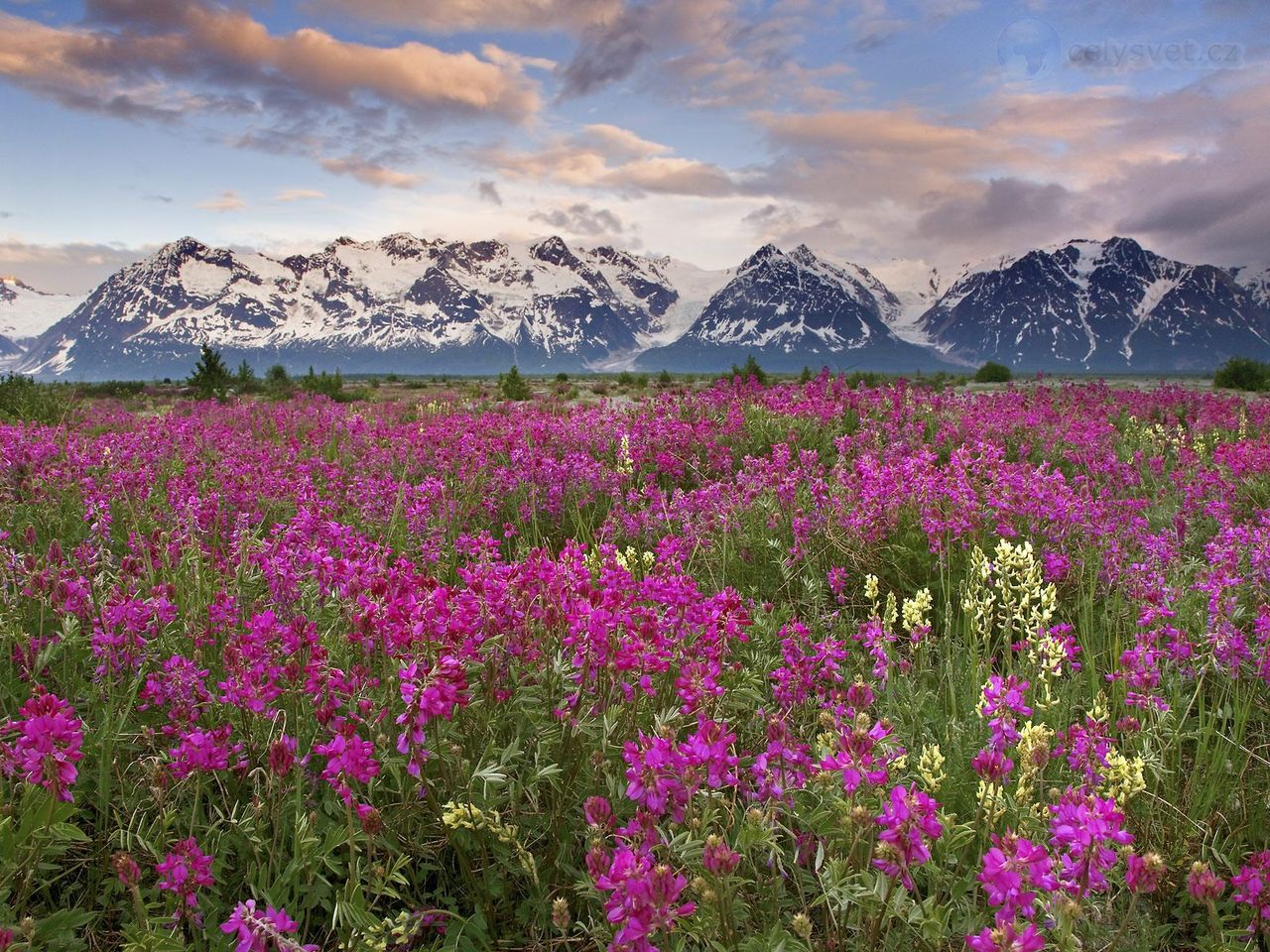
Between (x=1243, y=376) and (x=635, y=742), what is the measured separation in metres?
28.6

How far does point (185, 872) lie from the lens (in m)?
1.84

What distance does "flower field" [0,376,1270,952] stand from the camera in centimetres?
172

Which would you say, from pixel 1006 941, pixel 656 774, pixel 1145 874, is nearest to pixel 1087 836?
pixel 1145 874

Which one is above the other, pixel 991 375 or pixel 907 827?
pixel 991 375

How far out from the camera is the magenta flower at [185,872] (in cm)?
184

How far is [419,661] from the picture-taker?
2.08 meters

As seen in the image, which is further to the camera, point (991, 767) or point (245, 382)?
point (245, 382)

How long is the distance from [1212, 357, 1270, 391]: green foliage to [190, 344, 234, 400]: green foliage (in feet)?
106

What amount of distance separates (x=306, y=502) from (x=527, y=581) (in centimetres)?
303

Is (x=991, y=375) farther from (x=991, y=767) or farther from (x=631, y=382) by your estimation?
(x=991, y=767)

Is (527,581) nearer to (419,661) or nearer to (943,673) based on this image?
(419,661)

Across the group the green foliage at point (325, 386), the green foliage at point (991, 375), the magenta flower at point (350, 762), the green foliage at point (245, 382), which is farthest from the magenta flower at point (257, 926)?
the green foliage at point (991, 375)

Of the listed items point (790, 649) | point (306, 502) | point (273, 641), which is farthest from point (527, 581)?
point (306, 502)

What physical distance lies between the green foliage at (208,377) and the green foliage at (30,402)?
5459 mm
